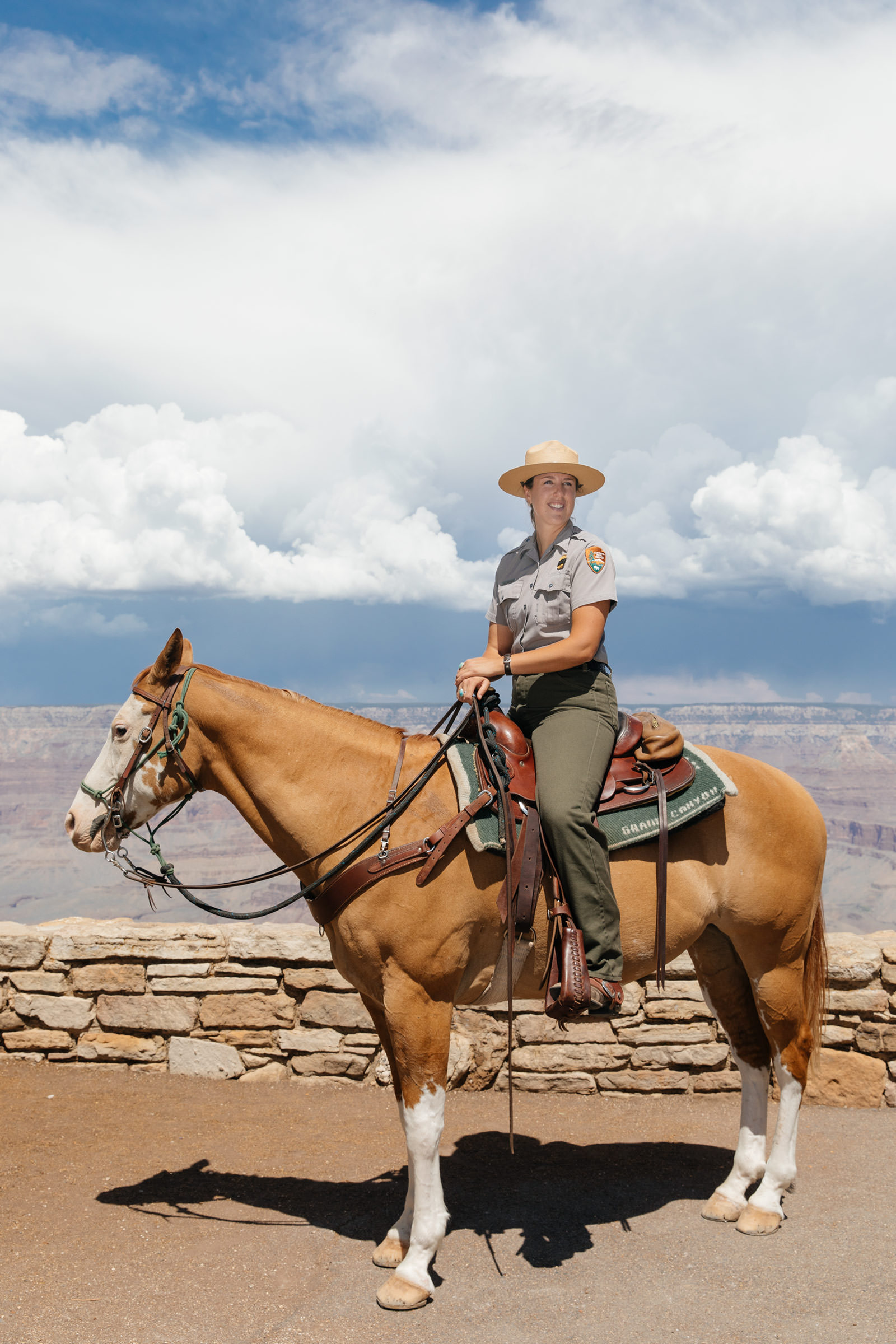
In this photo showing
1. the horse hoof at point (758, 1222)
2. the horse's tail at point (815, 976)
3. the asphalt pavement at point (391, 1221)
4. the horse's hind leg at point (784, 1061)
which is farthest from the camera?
the horse's tail at point (815, 976)

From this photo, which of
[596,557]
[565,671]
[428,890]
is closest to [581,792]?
[565,671]

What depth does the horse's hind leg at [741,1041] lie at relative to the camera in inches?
176

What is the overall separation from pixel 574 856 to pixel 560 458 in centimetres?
186

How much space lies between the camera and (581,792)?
12.2ft

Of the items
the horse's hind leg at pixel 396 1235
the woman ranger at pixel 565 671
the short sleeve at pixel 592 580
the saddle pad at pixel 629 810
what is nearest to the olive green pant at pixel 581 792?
the woman ranger at pixel 565 671

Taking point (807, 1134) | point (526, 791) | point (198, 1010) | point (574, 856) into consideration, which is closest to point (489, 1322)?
point (574, 856)

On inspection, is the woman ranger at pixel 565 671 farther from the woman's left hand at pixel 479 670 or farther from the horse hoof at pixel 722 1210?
the horse hoof at pixel 722 1210

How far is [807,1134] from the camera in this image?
5434mm

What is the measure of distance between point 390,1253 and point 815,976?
2.40 m

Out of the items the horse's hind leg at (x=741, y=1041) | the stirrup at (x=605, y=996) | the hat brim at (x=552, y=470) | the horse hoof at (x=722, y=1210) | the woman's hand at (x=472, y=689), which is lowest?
the horse hoof at (x=722, y=1210)

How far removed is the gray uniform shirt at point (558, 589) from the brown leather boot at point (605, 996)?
1429 millimetres

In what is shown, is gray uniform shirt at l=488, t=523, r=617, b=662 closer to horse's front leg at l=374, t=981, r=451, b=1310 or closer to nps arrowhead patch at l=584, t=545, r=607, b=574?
nps arrowhead patch at l=584, t=545, r=607, b=574

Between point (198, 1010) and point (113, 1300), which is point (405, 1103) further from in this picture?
point (198, 1010)

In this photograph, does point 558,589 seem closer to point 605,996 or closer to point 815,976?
point 605,996
